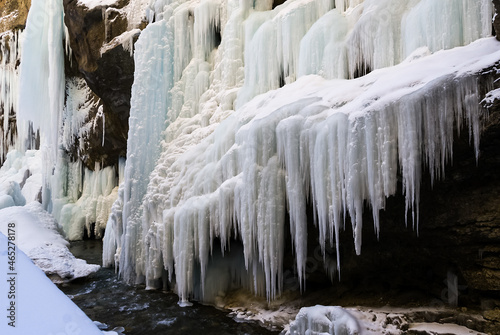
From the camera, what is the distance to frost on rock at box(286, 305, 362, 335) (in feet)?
12.9

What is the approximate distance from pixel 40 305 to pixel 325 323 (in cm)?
354

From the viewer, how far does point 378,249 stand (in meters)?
5.13

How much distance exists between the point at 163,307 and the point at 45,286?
17.7 feet

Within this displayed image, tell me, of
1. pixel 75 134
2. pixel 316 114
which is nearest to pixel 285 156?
pixel 316 114

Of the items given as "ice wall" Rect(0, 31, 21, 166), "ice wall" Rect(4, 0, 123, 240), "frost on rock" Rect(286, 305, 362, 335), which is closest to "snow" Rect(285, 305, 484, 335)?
"frost on rock" Rect(286, 305, 362, 335)

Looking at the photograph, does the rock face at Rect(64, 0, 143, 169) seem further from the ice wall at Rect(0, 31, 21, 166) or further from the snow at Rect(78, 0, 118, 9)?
the ice wall at Rect(0, 31, 21, 166)

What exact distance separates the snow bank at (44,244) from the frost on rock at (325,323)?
6.05 m

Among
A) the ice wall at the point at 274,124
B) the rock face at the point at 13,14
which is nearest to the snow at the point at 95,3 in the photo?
the ice wall at the point at 274,124

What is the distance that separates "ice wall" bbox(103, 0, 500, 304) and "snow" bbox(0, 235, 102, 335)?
3191 millimetres

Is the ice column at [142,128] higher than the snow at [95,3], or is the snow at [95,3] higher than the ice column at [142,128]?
A: the snow at [95,3]

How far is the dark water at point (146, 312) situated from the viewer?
5.18m

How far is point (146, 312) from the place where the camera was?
5.92m

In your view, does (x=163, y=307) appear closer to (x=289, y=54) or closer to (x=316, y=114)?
(x=316, y=114)

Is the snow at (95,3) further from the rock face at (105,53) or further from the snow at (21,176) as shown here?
the snow at (21,176)
